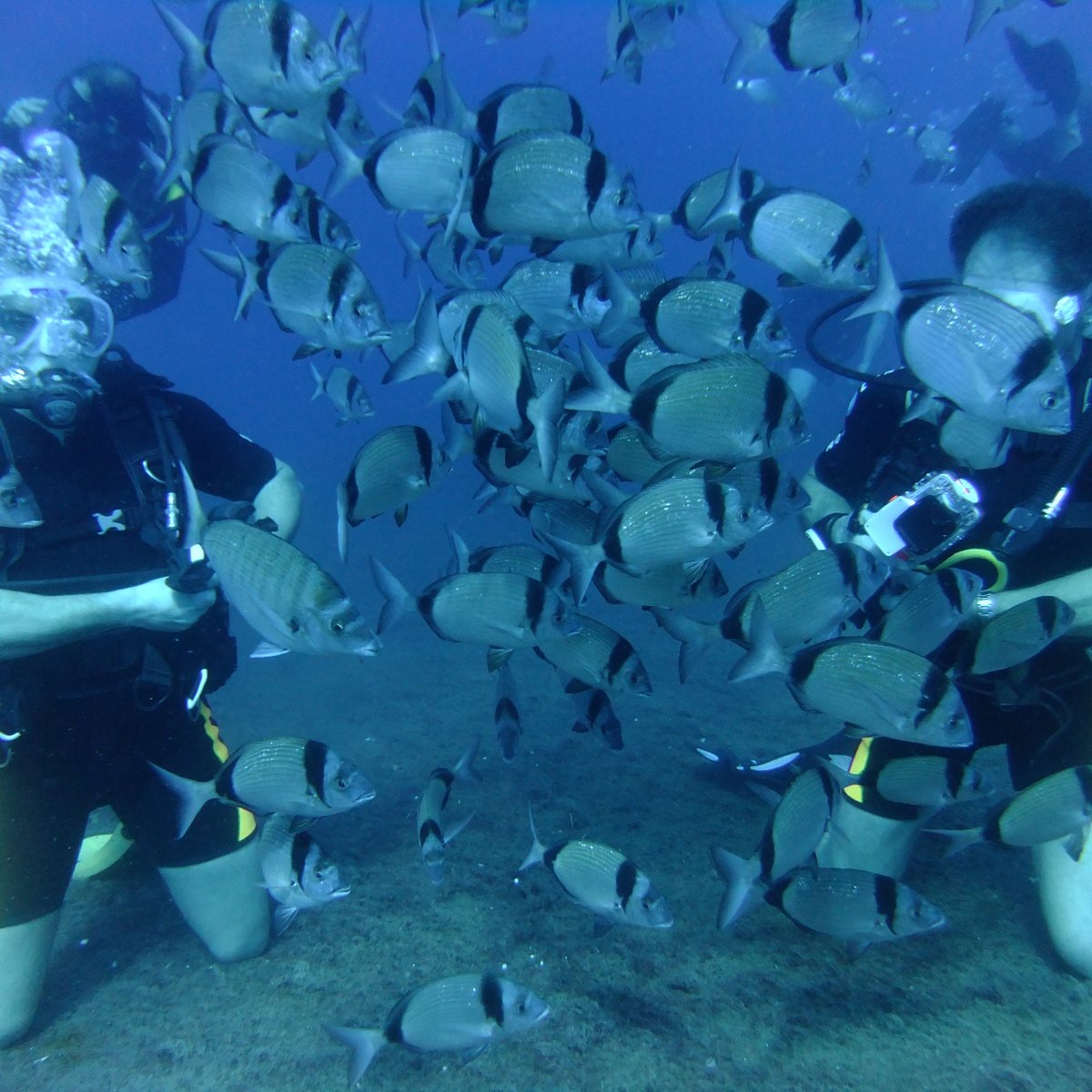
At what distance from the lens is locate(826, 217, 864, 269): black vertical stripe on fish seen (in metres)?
2.59

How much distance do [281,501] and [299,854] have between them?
2.01m

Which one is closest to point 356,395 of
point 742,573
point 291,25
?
point 291,25

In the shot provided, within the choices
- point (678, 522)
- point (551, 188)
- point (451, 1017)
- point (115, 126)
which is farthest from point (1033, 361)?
point (115, 126)

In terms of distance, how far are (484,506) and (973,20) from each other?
426 cm

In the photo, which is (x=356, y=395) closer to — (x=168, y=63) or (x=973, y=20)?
(x=973, y=20)

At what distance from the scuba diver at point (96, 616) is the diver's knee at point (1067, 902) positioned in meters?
4.05

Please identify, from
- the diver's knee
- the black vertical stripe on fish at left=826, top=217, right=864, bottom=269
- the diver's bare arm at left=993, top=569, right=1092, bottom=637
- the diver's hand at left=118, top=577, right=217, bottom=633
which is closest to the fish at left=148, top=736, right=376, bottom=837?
the diver's hand at left=118, top=577, right=217, bottom=633

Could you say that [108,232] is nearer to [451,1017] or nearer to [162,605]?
[162,605]

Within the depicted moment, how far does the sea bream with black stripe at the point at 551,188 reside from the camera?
8.07ft

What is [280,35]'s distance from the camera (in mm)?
2930

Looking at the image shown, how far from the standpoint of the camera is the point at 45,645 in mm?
3004

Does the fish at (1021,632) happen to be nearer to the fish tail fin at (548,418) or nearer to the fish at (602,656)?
the fish at (602,656)

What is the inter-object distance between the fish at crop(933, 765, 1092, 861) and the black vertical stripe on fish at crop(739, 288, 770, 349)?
2.09 metres

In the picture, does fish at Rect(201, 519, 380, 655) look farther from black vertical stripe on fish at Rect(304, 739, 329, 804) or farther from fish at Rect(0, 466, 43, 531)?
fish at Rect(0, 466, 43, 531)
